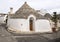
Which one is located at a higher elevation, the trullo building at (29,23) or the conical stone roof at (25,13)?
the conical stone roof at (25,13)

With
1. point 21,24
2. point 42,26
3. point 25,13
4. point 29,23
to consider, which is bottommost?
point 42,26

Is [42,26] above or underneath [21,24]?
underneath

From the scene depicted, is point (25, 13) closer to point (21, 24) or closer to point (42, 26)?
point (21, 24)

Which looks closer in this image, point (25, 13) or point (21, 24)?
point (21, 24)

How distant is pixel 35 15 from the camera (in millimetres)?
35906

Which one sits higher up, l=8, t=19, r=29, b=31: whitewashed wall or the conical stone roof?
the conical stone roof

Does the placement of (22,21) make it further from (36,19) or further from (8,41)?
(8,41)

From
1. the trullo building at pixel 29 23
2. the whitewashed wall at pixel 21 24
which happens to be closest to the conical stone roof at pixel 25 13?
the trullo building at pixel 29 23

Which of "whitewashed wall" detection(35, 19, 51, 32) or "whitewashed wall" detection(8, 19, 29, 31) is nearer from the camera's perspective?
"whitewashed wall" detection(8, 19, 29, 31)

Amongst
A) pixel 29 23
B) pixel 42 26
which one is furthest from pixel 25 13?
pixel 42 26

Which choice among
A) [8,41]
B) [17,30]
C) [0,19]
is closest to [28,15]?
[17,30]

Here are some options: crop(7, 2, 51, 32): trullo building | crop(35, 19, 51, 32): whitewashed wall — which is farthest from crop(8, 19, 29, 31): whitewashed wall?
crop(35, 19, 51, 32): whitewashed wall

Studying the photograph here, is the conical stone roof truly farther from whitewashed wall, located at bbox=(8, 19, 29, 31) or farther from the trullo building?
whitewashed wall, located at bbox=(8, 19, 29, 31)

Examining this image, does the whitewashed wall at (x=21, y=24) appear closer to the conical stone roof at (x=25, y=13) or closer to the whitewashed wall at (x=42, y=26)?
the conical stone roof at (x=25, y=13)
